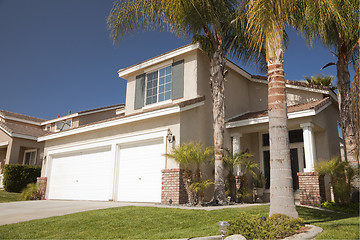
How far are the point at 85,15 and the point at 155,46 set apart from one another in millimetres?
3885

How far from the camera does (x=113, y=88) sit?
2091 centimetres

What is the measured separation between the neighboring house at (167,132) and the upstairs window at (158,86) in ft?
0.17

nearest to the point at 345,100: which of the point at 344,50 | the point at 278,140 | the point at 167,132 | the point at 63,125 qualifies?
the point at 344,50

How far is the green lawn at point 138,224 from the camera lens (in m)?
6.50

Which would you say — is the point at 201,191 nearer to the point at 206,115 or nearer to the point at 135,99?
the point at 206,115

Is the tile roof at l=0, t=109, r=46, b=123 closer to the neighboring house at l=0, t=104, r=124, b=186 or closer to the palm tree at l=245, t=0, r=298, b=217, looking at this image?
the neighboring house at l=0, t=104, r=124, b=186

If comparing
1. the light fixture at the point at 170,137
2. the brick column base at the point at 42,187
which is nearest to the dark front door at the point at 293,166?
the light fixture at the point at 170,137

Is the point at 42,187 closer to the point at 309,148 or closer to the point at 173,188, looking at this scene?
the point at 173,188

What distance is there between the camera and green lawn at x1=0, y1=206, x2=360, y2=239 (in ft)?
21.3

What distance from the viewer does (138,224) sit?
760 cm

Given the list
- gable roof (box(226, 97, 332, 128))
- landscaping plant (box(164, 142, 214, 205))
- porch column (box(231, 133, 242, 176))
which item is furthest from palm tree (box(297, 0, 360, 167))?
landscaping plant (box(164, 142, 214, 205))

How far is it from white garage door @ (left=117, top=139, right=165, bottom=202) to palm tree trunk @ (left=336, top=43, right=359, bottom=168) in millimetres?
7408

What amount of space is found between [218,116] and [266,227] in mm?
6816

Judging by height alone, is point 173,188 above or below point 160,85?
below
